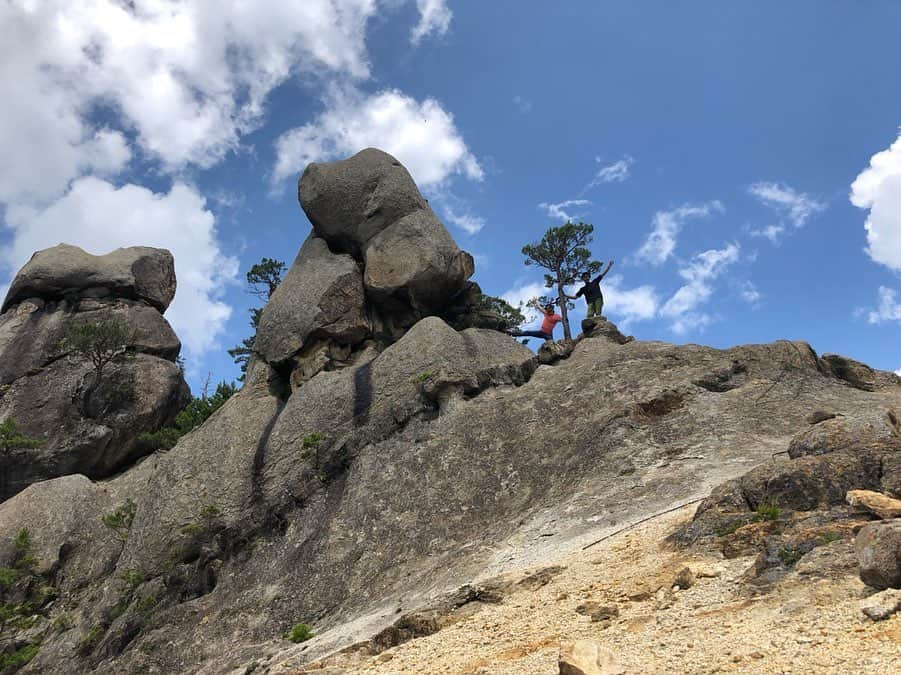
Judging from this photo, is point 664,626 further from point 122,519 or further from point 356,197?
point 356,197

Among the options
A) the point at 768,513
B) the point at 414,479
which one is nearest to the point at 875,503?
the point at 768,513

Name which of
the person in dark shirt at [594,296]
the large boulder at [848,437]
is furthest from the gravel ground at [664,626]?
the person in dark shirt at [594,296]

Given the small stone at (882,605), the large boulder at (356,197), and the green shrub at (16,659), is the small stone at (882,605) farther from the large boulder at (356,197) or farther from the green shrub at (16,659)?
the large boulder at (356,197)

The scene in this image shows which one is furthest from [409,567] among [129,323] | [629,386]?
[129,323]

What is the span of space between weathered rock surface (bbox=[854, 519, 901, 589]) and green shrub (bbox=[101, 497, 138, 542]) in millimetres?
29985

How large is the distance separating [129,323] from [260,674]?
36746mm

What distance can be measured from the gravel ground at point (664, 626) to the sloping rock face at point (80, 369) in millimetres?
35305

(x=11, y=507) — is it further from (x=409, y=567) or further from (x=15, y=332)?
(x=409, y=567)

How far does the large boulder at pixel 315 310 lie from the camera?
37.8 m

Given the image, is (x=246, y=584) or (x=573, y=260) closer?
(x=246, y=584)

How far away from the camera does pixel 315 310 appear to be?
38.4 meters

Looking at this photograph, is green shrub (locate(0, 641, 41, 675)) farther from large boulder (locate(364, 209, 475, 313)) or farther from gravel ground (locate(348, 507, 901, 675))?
large boulder (locate(364, 209, 475, 313))

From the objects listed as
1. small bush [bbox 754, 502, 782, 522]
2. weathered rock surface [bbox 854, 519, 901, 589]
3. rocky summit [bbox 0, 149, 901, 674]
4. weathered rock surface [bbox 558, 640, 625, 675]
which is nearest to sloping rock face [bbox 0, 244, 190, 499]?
rocky summit [bbox 0, 149, 901, 674]

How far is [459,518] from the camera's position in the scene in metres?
22.8
